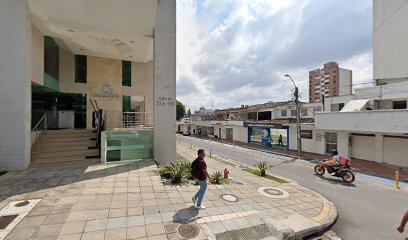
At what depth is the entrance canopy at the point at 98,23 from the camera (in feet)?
29.6

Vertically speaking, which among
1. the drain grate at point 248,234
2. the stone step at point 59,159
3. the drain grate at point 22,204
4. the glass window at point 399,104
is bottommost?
the drain grate at point 248,234

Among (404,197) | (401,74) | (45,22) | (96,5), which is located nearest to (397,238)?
(404,197)

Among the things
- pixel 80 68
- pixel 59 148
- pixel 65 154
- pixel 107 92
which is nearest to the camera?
pixel 65 154

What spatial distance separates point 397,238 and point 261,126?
74.7 ft

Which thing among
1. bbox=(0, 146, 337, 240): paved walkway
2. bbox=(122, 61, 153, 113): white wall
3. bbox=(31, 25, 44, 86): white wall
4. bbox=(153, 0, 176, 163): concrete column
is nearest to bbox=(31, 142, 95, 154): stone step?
bbox=(0, 146, 337, 240): paved walkway

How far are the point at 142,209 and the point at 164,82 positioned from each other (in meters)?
7.01

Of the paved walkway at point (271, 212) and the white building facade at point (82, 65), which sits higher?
the white building facade at point (82, 65)

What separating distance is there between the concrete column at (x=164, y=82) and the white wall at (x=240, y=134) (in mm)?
22488

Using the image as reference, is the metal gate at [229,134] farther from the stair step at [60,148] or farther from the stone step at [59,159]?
the stone step at [59,159]

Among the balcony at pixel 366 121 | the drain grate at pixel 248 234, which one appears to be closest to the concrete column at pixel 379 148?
the balcony at pixel 366 121

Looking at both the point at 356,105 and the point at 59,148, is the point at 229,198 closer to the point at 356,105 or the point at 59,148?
the point at 59,148

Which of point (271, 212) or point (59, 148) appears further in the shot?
point (59, 148)

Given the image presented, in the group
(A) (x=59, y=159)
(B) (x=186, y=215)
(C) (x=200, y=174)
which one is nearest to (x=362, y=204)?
(C) (x=200, y=174)

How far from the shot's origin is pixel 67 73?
14.3m
